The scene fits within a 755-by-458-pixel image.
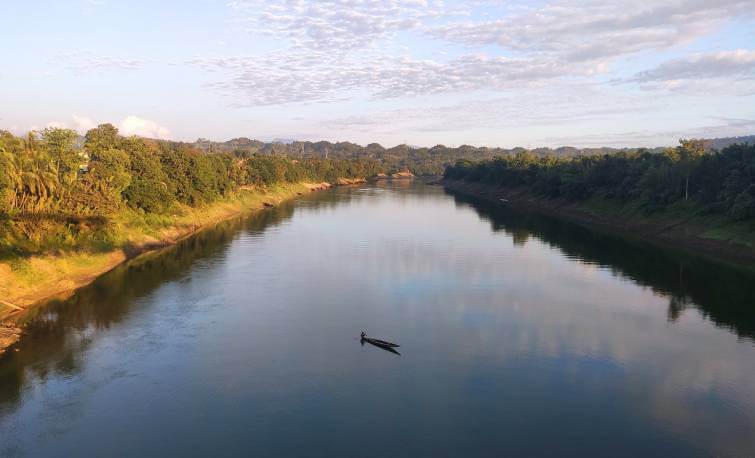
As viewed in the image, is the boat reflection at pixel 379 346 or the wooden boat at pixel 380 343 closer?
the boat reflection at pixel 379 346

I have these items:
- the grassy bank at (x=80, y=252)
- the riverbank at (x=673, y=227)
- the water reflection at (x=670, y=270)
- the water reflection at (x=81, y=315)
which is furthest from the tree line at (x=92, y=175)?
the riverbank at (x=673, y=227)

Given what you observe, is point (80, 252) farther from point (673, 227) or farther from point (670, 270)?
point (673, 227)

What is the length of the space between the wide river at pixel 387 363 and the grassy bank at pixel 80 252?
82.8 inches

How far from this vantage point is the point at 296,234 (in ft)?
282

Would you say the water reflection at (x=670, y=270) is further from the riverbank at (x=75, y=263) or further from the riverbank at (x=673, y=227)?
the riverbank at (x=75, y=263)

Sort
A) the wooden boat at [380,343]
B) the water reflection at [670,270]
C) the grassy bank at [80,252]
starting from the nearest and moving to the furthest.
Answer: the wooden boat at [380,343] → the grassy bank at [80,252] → the water reflection at [670,270]

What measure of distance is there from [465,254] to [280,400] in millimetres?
44709

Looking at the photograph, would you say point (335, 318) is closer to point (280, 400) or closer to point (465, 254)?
point (280, 400)

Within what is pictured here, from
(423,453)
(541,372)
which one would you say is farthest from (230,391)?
(541,372)

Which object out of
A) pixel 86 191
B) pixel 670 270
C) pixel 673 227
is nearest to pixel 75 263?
pixel 86 191

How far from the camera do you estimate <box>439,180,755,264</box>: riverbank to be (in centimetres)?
6694

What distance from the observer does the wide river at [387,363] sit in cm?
2491

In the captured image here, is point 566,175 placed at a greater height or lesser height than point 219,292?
greater

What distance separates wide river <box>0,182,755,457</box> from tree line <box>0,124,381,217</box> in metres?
8.62
